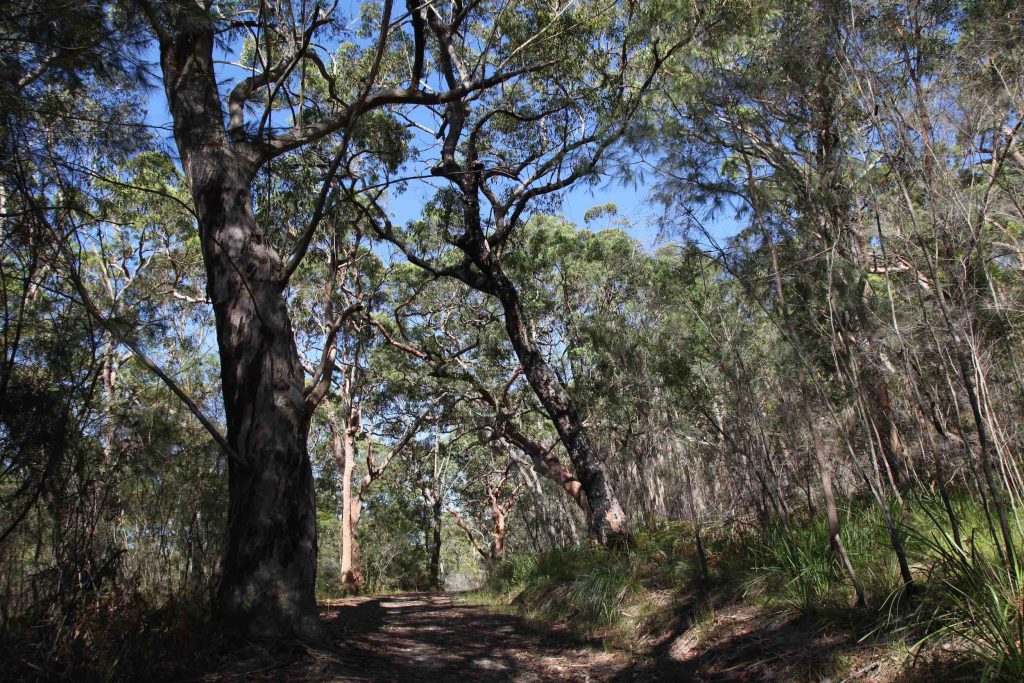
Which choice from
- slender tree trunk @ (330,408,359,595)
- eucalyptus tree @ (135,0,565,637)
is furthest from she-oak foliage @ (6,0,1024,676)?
slender tree trunk @ (330,408,359,595)

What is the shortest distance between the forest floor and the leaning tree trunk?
38 cm

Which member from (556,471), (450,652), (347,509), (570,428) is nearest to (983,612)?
(450,652)

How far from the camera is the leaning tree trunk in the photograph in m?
3.57

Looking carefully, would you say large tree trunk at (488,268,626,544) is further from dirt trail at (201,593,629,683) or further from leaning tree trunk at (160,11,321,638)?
leaning tree trunk at (160,11,321,638)

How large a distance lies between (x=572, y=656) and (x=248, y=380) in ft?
10.3

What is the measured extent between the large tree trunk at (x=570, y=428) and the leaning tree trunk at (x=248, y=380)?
4.00 m

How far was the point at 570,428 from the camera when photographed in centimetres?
767

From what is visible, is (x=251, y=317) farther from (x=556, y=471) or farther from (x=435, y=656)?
(x=556, y=471)

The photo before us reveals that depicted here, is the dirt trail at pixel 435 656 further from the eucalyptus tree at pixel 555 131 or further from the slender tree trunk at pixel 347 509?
the slender tree trunk at pixel 347 509

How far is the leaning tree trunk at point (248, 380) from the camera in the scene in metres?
3.57

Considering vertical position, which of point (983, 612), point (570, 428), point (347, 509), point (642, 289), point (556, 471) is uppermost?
point (642, 289)

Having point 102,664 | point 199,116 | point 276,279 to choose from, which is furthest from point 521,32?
point 102,664

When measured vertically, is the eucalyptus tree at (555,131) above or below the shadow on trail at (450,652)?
above

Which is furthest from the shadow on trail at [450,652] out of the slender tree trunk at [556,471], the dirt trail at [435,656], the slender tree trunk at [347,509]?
the slender tree trunk at [347,509]
